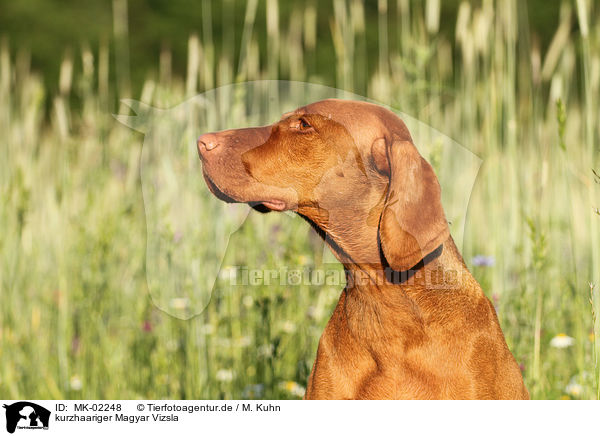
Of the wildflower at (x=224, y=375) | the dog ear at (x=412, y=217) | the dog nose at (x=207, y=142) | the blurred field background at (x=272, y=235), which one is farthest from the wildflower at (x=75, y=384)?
the dog ear at (x=412, y=217)

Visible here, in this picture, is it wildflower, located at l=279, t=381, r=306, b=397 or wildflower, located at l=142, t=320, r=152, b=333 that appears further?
wildflower, located at l=142, t=320, r=152, b=333

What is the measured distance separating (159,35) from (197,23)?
546 mm

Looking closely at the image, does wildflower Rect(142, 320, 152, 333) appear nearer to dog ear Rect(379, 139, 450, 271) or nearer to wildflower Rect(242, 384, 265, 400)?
wildflower Rect(242, 384, 265, 400)

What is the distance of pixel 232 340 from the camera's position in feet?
9.14

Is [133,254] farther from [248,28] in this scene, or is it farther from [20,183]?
[248,28]

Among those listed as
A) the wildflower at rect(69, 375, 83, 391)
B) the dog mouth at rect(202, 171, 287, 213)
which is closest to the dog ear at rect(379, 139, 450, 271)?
the dog mouth at rect(202, 171, 287, 213)

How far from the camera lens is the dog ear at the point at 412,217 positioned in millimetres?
1578

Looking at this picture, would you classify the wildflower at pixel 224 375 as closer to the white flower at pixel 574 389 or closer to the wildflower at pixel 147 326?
the wildflower at pixel 147 326
